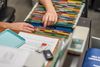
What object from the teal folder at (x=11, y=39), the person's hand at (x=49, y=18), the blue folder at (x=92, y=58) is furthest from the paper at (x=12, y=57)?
the blue folder at (x=92, y=58)

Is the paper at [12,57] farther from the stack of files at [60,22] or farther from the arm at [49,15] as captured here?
the arm at [49,15]

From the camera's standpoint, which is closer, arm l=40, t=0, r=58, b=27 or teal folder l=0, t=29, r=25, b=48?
teal folder l=0, t=29, r=25, b=48

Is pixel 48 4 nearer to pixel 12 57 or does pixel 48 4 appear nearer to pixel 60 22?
pixel 60 22

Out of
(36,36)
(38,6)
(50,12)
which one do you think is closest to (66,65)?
(36,36)

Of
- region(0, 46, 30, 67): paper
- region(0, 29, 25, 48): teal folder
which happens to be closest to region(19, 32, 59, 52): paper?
region(0, 29, 25, 48): teal folder

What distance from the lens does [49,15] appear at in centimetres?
133

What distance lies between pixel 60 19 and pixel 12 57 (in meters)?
0.59

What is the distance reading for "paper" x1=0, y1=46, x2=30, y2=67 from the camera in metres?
0.75

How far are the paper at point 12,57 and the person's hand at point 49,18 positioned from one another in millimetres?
481

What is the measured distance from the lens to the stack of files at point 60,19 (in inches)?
45.8

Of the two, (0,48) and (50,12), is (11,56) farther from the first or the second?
(50,12)

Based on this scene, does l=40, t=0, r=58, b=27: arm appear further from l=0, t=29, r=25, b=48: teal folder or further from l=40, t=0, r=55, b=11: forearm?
l=0, t=29, r=25, b=48: teal folder

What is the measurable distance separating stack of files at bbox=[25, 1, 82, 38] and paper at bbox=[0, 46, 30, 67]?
35 centimetres

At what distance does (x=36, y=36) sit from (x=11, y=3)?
6.87 ft
